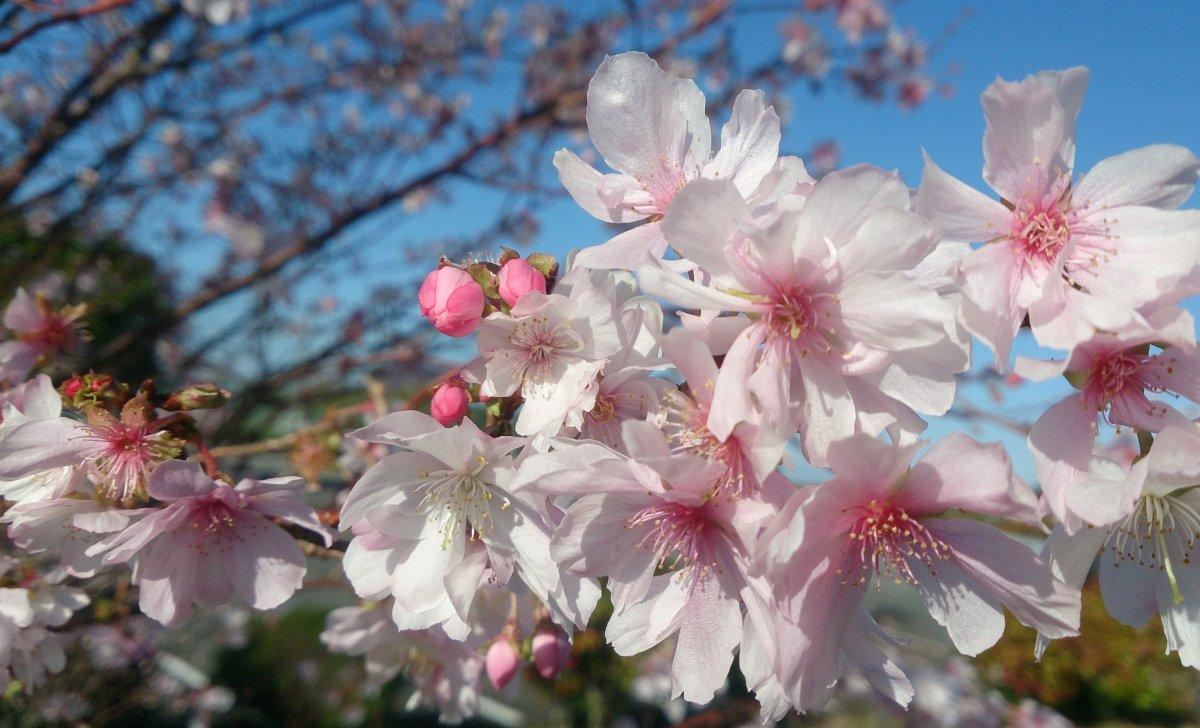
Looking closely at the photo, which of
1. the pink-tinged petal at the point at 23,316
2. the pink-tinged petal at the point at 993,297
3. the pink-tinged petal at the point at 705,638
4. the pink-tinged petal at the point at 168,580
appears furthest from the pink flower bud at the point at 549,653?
the pink-tinged petal at the point at 23,316

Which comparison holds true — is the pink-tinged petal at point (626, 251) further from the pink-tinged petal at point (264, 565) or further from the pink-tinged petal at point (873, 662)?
the pink-tinged petal at point (264, 565)

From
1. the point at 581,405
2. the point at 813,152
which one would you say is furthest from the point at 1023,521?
the point at 813,152

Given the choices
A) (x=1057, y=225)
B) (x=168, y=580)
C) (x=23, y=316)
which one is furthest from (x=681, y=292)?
(x=23, y=316)

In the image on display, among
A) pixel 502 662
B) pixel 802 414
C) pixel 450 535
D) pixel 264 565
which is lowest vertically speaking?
pixel 502 662

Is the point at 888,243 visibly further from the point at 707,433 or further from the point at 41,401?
the point at 41,401

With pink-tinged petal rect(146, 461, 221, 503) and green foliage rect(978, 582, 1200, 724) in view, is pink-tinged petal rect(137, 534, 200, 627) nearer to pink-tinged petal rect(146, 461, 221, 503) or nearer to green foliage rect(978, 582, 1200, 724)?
pink-tinged petal rect(146, 461, 221, 503)

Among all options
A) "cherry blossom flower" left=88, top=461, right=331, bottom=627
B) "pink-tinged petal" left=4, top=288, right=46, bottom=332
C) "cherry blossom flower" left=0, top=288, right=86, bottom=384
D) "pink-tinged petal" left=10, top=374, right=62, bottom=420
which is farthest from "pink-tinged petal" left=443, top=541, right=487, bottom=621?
"pink-tinged petal" left=4, top=288, right=46, bottom=332

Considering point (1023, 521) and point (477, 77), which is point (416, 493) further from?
point (477, 77)
